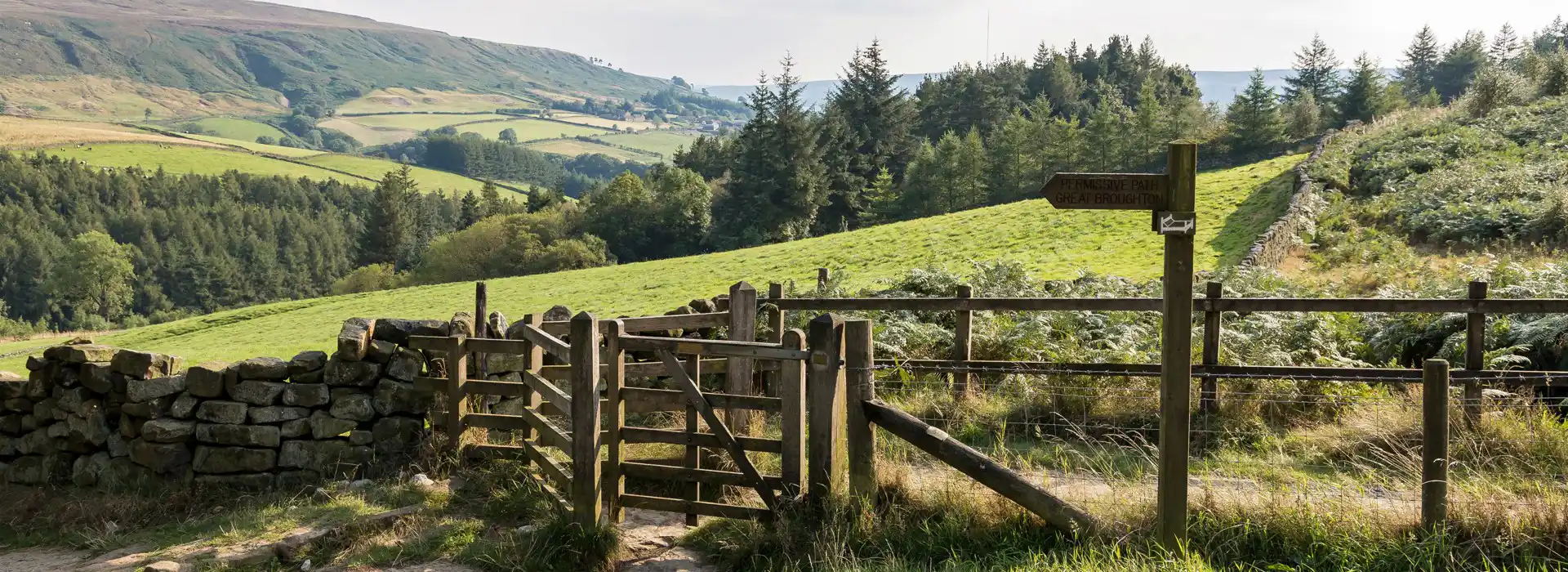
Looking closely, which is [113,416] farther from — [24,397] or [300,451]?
[300,451]

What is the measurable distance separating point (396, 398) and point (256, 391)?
1.43m

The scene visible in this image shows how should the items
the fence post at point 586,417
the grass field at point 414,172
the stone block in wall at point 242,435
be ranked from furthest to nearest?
the grass field at point 414,172
the stone block in wall at point 242,435
the fence post at point 586,417

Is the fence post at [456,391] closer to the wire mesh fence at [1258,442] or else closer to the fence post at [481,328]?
the fence post at [481,328]

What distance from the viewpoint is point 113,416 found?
11.7 metres

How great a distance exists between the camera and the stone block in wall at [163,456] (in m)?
11.1

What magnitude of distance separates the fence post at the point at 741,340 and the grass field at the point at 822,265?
45.0ft

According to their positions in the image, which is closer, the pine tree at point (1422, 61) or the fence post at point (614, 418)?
the fence post at point (614, 418)

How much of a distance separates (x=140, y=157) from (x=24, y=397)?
179m

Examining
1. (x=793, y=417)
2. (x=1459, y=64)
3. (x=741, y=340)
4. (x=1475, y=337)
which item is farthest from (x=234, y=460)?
(x=1459, y=64)

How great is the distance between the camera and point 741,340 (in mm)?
10750

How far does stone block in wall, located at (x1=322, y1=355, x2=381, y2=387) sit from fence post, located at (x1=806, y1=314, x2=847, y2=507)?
5968 mm

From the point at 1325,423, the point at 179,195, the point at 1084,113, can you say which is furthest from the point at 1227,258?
the point at 179,195

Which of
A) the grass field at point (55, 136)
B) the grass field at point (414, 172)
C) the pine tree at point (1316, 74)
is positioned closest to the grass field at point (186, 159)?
the grass field at point (55, 136)

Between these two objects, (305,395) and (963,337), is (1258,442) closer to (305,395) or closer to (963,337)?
(963,337)
